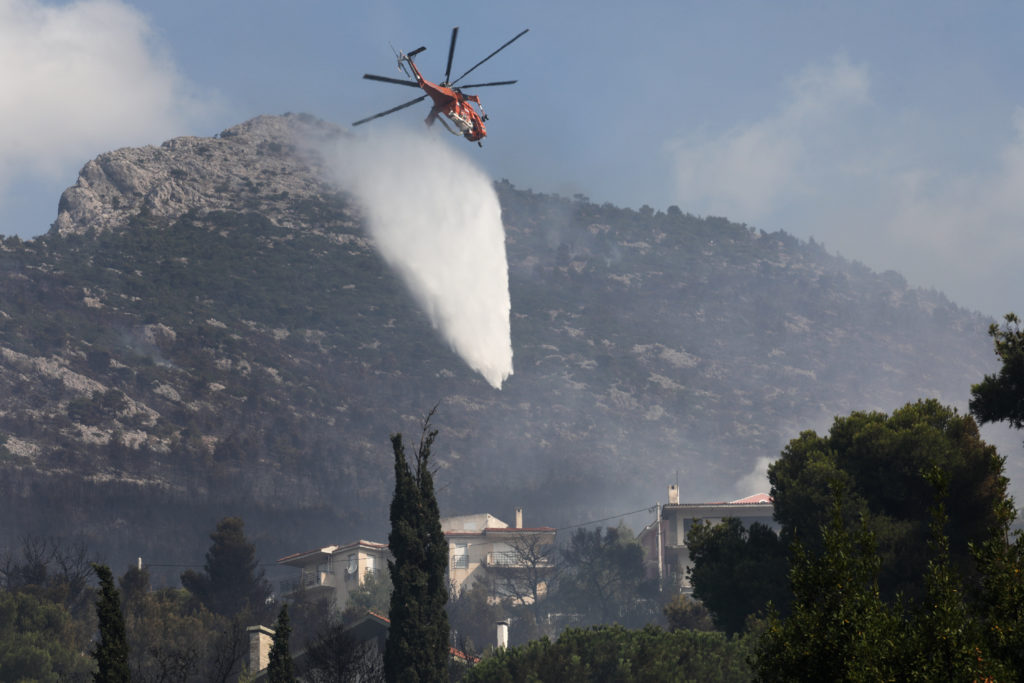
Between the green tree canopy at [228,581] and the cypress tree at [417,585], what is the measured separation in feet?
168

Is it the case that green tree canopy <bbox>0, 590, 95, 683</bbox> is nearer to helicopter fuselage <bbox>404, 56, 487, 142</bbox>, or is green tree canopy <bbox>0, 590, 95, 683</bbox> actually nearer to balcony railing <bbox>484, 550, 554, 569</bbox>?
helicopter fuselage <bbox>404, 56, 487, 142</bbox>

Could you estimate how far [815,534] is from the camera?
126 ft

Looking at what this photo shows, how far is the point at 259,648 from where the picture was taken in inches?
2181

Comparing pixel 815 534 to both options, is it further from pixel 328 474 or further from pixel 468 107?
pixel 328 474

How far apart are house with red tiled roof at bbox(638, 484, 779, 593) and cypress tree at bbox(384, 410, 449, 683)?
4701 cm

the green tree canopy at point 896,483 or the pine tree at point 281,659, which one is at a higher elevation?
the green tree canopy at point 896,483

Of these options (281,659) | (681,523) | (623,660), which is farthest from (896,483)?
(681,523)

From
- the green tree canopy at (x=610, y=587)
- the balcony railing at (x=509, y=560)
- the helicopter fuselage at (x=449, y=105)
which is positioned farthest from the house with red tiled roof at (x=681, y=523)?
the helicopter fuselage at (x=449, y=105)

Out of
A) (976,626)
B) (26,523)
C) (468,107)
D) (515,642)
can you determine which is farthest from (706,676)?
(26,523)

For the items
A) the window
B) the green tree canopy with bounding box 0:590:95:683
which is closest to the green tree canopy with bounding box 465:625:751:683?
the green tree canopy with bounding box 0:590:95:683

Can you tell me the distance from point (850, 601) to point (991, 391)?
70.6 feet

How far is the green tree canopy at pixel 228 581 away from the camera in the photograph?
9306 cm

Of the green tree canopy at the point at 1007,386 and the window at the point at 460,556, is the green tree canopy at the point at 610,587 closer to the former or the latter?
the window at the point at 460,556

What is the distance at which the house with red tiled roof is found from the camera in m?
96.3
